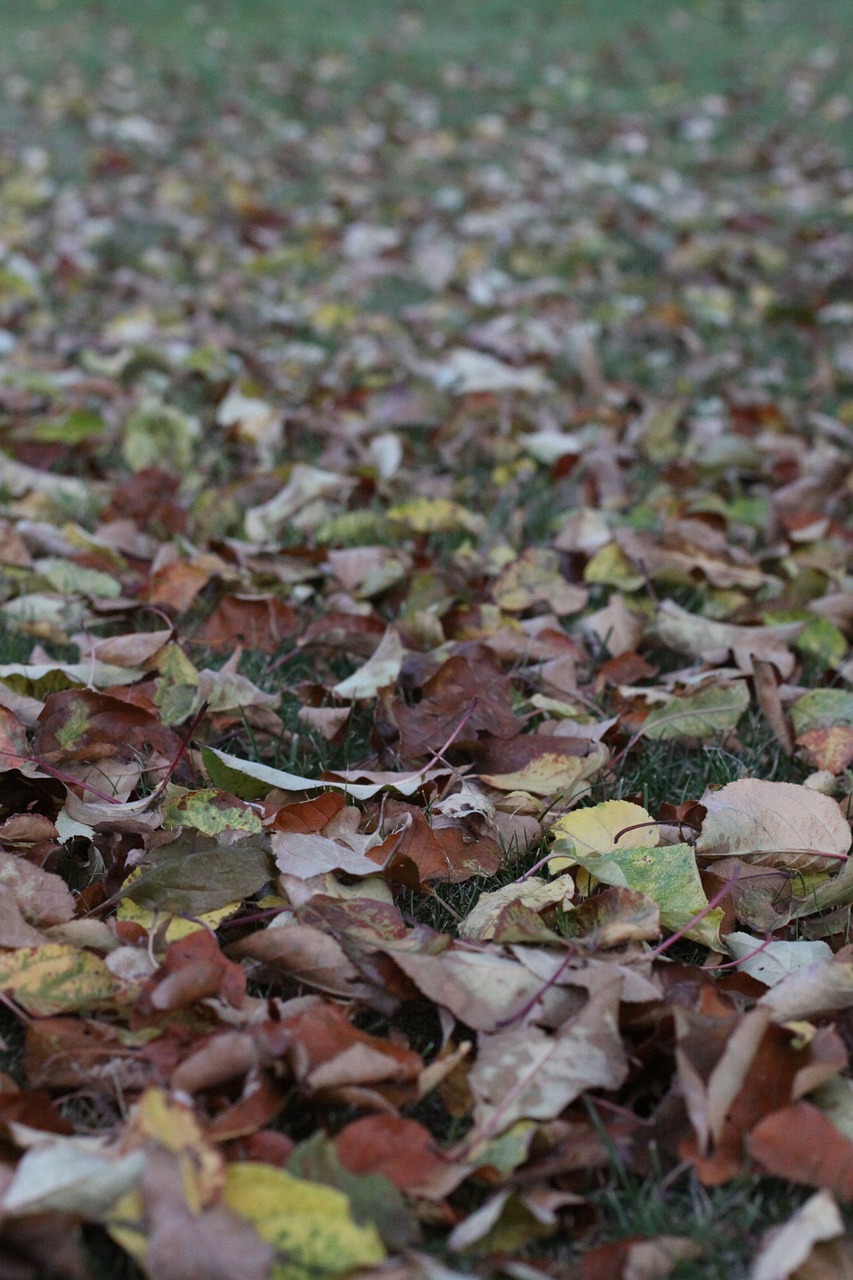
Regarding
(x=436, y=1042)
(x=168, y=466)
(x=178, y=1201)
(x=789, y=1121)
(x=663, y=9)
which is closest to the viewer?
(x=178, y=1201)

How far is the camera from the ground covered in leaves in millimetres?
1115

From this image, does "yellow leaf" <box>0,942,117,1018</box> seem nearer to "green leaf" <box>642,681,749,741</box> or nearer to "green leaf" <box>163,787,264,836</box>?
"green leaf" <box>163,787,264,836</box>

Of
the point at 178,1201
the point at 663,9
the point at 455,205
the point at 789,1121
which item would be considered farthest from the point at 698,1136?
the point at 663,9

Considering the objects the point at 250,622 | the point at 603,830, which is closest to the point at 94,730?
the point at 250,622

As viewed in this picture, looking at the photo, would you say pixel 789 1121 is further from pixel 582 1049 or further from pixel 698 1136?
pixel 582 1049

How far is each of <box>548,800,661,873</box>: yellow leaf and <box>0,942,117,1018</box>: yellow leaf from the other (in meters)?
0.56

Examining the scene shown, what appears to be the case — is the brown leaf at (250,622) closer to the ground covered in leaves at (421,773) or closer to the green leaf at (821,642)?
the ground covered in leaves at (421,773)

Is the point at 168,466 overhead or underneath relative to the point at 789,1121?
underneath

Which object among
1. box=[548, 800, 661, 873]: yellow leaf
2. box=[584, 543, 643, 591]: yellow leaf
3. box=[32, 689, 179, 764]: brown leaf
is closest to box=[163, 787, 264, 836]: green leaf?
box=[32, 689, 179, 764]: brown leaf

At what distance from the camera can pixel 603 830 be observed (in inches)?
60.3

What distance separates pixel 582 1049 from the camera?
4.01 ft

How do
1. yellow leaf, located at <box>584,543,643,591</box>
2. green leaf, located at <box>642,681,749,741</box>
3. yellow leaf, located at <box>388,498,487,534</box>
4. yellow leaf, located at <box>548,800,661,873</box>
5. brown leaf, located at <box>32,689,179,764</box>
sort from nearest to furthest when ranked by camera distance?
yellow leaf, located at <box>548,800,661,873</box> < brown leaf, located at <box>32,689,179,764</box> < green leaf, located at <box>642,681,749,741</box> < yellow leaf, located at <box>584,543,643,591</box> < yellow leaf, located at <box>388,498,487,534</box>

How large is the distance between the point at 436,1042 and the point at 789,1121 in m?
0.39

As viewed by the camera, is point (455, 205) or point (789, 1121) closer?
point (789, 1121)
